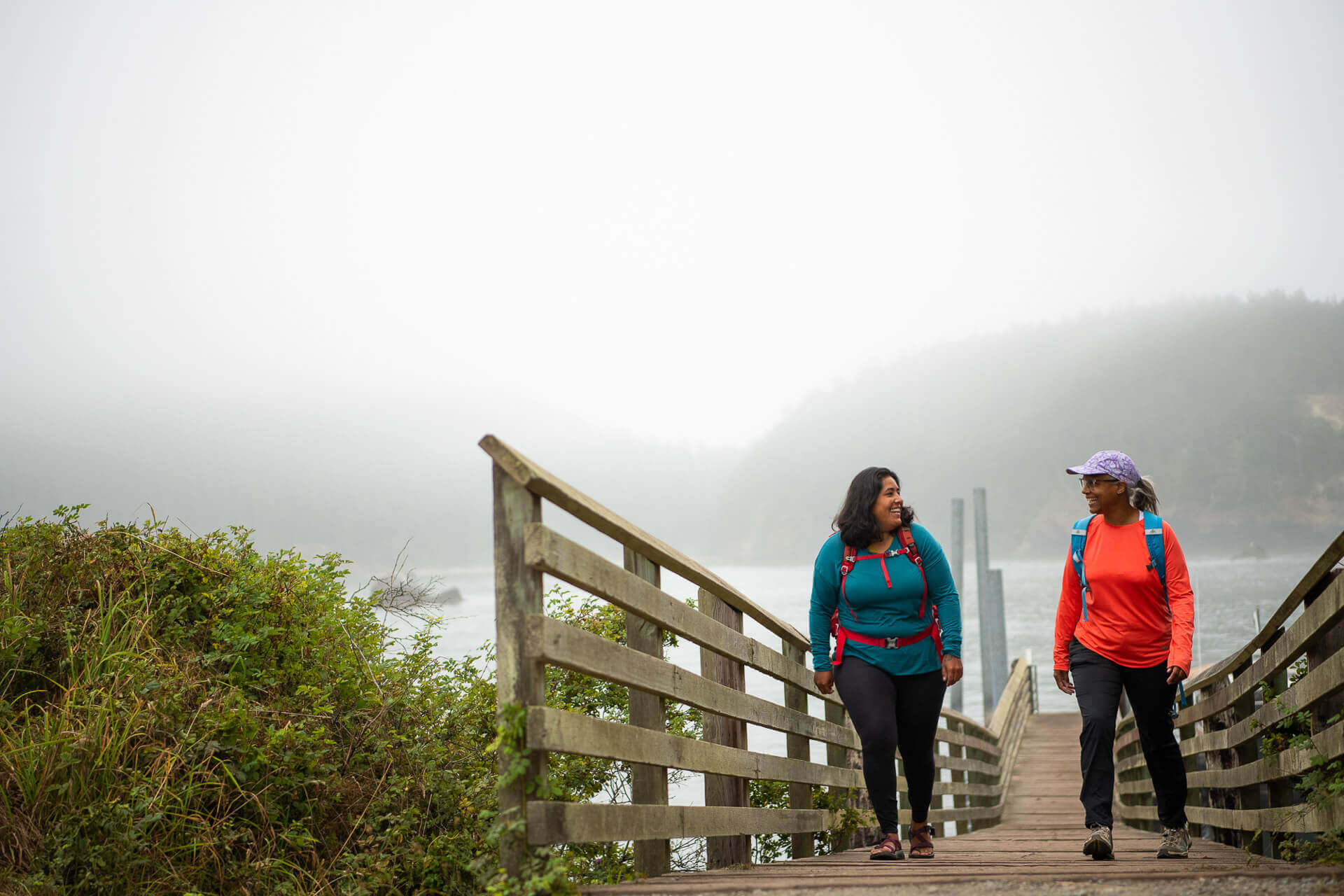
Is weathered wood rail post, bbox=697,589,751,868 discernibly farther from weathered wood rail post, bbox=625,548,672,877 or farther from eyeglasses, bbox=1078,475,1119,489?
eyeglasses, bbox=1078,475,1119,489

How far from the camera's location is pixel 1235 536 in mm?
146125

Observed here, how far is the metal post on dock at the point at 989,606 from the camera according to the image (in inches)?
916

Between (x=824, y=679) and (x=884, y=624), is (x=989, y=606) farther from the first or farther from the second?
(x=884, y=624)

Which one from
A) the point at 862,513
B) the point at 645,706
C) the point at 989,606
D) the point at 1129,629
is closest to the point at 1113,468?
the point at 1129,629

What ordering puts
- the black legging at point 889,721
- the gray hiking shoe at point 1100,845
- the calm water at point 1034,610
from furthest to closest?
the calm water at point 1034,610 → the black legging at point 889,721 → the gray hiking shoe at point 1100,845

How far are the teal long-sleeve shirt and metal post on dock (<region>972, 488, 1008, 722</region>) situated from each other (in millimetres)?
18658

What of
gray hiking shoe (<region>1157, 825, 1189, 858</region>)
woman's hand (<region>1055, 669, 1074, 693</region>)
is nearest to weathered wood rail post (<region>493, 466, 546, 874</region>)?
woman's hand (<region>1055, 669, 1074, 693</region>)

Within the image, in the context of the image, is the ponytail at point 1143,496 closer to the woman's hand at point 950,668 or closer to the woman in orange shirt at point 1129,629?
the woman in orange shirt at point 1129,629

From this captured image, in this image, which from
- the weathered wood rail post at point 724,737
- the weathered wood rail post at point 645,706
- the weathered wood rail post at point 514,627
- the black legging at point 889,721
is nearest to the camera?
the weathered wood rail post at point 514,627

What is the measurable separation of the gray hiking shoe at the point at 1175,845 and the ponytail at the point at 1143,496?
132 centimetres

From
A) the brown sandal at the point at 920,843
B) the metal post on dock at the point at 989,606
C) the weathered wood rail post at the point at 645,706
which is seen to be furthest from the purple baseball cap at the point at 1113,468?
the metal post on dock at the point at 989,606

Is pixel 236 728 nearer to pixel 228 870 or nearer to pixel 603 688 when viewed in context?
pixel 228 870

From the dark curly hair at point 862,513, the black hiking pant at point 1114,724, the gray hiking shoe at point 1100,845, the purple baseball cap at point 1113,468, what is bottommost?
the gray hiking shoe at point 1100,845

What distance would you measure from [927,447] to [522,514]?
16655cm
